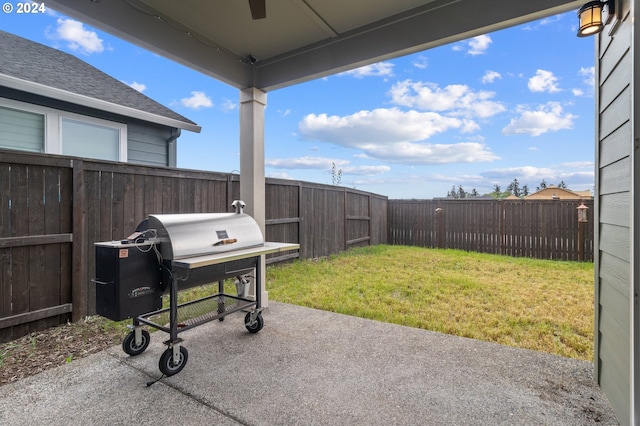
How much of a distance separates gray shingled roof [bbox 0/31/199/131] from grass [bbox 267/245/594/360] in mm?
3856

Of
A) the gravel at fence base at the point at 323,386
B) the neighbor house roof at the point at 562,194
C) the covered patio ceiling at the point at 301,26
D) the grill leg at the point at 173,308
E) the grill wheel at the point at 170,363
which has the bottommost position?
the gravel at fence base at the point at 323,386

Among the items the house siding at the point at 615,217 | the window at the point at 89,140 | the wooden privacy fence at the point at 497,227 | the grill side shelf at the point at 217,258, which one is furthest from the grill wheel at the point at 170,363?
the wooden privacy fence at the point at 497,227

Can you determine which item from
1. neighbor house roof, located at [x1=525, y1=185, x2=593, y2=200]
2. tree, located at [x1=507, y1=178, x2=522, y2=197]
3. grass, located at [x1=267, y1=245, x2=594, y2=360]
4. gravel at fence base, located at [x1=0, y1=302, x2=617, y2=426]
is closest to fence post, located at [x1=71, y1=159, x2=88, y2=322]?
gravel at fence base, located at [x1=0, y1=302, x2=617, y2=426]

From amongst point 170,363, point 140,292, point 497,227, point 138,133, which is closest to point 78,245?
point 140,292

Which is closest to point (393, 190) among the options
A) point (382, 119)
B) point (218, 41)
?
point (382, 119)

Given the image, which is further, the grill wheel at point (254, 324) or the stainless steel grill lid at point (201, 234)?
the grill wheel at point (254, 324)

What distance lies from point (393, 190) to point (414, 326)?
832 cm

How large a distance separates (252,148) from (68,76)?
14.4ft

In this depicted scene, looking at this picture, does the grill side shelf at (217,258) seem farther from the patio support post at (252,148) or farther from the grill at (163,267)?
the patio support post at (252,148)

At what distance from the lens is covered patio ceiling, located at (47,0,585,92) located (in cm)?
225

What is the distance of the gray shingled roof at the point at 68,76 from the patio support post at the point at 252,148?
10.5 feet

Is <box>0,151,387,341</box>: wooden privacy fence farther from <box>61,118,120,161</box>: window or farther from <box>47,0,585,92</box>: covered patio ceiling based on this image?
<box>61,118,120,161</box>: window

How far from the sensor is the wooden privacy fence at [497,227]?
279 inches

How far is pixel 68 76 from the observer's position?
549cm
